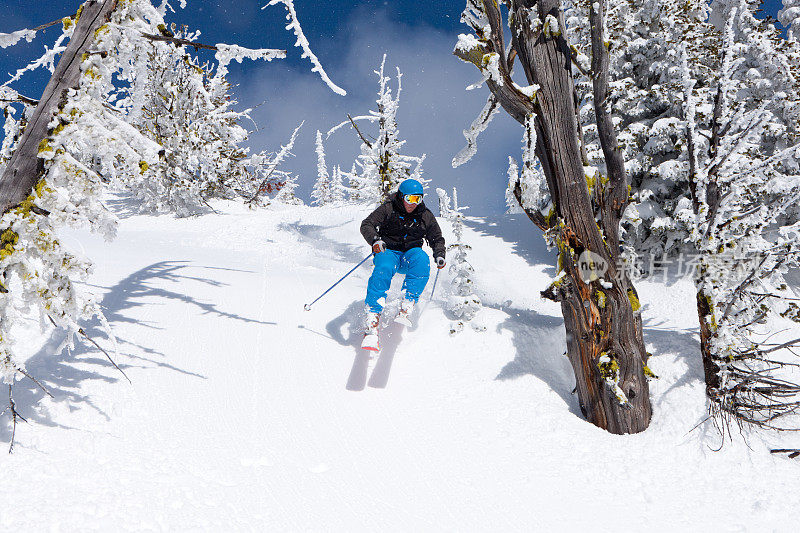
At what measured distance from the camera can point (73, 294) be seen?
107 inches

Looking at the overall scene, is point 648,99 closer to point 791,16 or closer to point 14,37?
point 791,16

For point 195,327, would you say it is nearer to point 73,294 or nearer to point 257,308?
point 257,308

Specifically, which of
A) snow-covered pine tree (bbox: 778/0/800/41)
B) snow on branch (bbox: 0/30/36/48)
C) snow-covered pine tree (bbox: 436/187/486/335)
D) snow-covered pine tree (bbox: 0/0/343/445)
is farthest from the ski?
snow-covered pine tree (bbox: 778/0/800/41)

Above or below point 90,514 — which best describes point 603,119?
above

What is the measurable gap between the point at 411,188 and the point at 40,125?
11.7ft

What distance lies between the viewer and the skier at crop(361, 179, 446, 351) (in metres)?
4.96

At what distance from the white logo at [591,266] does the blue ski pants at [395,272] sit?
1871 mm

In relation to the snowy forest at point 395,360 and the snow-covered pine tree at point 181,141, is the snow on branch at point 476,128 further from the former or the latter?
the snow-covered pine tree at point 181,141

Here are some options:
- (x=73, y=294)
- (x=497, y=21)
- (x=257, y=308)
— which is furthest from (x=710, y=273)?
(x=73, y=294)

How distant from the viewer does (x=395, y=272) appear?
5.18m

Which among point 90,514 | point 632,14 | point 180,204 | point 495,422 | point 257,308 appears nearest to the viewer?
point 90,514

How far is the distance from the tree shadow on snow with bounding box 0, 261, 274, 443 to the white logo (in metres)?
3.47

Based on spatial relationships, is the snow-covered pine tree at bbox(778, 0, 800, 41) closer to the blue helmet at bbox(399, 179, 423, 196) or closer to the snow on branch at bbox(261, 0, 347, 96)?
the blue helmet at bbox(399, 179, 423, 196)

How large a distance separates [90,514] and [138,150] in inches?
81.7
